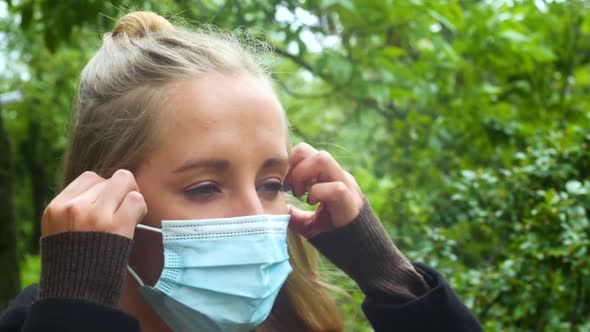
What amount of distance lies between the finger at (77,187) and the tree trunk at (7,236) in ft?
11.0

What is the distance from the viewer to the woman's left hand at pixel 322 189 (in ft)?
7.91

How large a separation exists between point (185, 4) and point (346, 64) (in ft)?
4.29

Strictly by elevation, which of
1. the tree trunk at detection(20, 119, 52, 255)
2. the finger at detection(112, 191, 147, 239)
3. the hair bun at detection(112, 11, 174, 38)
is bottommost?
the tree trunk at detection(20, 119, 52, 255)

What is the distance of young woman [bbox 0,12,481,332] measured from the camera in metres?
1.90

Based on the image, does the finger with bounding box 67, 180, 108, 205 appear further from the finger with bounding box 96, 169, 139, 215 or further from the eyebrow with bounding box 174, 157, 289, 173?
the eyebrow with bounding box 174, 157, 289, 173

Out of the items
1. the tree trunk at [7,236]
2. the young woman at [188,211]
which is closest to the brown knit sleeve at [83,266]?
the young woman at [188,211]

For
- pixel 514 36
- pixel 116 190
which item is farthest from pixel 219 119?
pixel 514 36

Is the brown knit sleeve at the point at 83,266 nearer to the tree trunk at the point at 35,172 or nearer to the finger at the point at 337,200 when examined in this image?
the finger at the point at 337,200

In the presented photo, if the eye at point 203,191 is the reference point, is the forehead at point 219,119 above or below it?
above

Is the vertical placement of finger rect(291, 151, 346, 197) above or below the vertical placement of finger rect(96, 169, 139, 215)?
above

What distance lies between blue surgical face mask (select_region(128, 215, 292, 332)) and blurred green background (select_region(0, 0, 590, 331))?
79 cm

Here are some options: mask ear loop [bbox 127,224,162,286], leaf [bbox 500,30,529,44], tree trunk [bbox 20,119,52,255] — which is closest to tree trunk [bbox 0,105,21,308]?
mask ear loop [bbox 127,224,162,286]

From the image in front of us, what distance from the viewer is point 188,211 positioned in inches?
83.4

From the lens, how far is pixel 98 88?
237 centimetres
